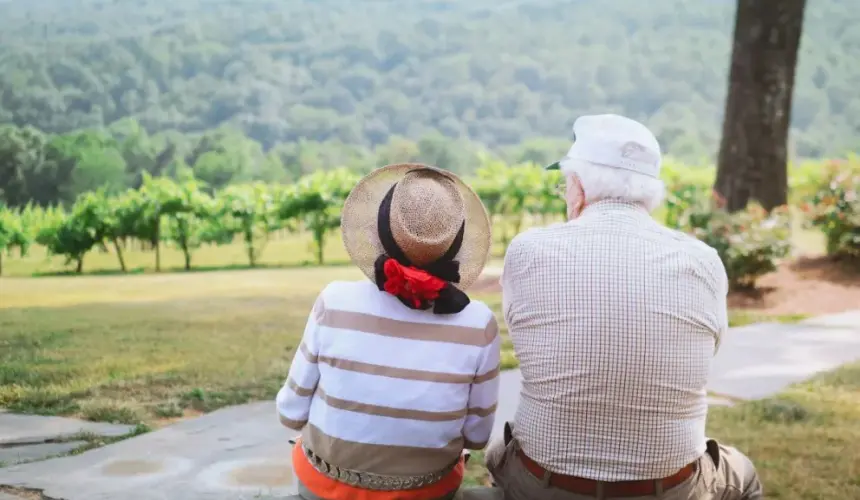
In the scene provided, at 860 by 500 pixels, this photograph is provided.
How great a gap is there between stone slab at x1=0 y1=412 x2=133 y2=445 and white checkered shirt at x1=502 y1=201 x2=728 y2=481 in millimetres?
2145

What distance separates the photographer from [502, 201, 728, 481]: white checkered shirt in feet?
7.41

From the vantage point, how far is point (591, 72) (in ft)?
31.6

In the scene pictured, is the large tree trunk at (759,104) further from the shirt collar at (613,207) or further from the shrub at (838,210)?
the shirt collar at (613,207)

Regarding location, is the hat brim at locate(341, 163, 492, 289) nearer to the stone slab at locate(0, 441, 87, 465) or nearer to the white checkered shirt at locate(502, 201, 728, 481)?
the white checkered shirt at locate(502, 201, 728, 481)

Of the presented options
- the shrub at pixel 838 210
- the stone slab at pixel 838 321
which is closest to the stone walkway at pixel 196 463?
the stone slab at pixel 838 321

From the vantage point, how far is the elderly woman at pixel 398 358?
2.28 meters

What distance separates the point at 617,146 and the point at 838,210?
651 cm

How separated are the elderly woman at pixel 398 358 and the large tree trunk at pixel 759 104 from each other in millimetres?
6520

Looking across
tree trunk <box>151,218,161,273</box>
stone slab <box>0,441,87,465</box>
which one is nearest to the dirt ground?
tree trunk <box>151,218,161,273</box>

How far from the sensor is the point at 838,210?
8266 mm

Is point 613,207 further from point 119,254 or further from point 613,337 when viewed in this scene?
point 119,254

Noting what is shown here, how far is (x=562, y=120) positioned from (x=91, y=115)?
4.76m

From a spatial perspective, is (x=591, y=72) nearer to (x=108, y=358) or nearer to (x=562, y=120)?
(x=562, y=120)

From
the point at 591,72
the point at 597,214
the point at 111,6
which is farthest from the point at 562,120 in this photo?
the point at 597,214
